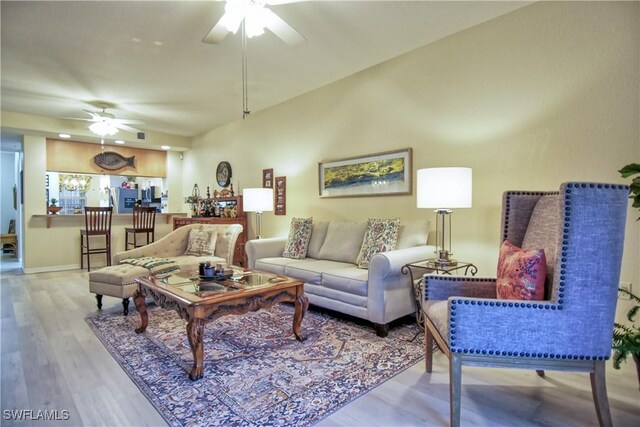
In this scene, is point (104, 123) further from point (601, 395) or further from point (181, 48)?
point (601, 395)

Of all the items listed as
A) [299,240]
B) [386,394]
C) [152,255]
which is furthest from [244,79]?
[386,394]

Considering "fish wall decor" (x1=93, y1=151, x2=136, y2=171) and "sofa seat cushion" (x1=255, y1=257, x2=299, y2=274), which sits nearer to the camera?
"sofa seat cushion" (x1=255, y1=257, x2=299, y2=274)

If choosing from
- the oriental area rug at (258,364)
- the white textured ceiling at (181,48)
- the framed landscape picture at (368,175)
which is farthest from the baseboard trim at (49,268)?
the framed landscape picture at (368,175)

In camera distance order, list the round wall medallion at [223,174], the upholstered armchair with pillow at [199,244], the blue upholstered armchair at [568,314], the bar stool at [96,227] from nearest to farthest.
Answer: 1. the blue upholstered armchair at [568,314]
2. the upholstered armchair with pillow at [199,244]
3. the bar stool at [96,227]
4. the round wall medallion at [223,174]

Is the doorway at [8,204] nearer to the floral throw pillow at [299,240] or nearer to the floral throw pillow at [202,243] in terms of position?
the floral throw pillow at [202,243]

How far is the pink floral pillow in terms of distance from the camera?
1630mm

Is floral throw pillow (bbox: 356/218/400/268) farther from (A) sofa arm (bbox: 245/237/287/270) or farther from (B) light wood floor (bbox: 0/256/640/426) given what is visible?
(A) sofa arm (bbox: 245/237/287/270)

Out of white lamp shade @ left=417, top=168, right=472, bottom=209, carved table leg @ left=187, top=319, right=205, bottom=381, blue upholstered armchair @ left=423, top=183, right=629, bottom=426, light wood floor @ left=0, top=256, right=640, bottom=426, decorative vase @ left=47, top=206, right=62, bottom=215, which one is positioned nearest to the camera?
blue upholstered armchair @ left=423, top=183, right=629, bottom=426

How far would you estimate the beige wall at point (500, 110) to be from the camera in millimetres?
2217

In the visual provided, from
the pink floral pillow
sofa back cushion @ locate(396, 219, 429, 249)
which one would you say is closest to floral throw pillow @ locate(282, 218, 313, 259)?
sofa back cushion @ locate(396, 219, 429, 249)

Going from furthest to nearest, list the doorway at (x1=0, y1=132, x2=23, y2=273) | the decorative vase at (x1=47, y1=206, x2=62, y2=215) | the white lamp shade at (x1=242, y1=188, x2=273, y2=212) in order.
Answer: the doorway at (x1=0, y1=132, x2=23, y2=273) < the decorative vase at (x1=47, y1=206, x2=62, y2=215) < the white lamp shade at (x1=242, y1=188, x2=273, y2=212)

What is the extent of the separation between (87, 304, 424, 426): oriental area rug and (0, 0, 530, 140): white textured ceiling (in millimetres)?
2506

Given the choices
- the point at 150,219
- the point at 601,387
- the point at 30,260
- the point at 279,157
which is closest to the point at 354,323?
the point at 601,387

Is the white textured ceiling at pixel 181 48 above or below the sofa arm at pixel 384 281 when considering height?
above
